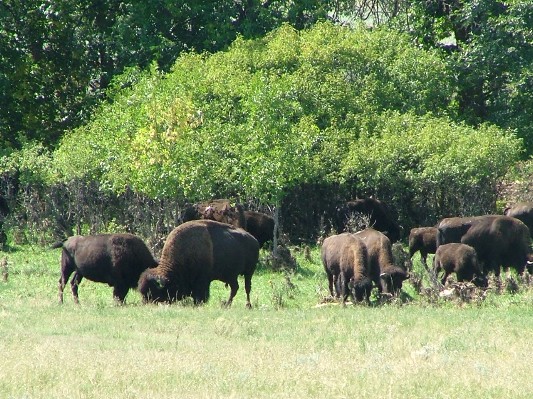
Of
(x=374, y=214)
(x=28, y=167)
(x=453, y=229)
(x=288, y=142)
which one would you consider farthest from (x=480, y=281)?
(x=28, y=167)

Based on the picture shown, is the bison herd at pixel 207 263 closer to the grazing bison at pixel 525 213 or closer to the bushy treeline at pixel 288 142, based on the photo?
the bushy treeline at pixel 288 142

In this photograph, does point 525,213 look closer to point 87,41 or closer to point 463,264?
point 463,264

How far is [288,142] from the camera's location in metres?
27.2

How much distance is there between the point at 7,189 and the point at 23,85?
9474 millimetres

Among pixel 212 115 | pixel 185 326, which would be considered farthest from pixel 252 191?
pixel 185 326

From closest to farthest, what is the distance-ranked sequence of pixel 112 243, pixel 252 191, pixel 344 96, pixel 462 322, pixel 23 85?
pixel 462 322 → pixel 112 243 → pixel 252 191 → pixel 344 96 → pixel 23 85

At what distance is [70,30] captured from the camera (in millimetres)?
41812

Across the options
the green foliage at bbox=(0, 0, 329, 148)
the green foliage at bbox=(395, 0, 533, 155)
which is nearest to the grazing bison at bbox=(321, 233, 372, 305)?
the green foliage at bbox=(395, 0, 533, 155)

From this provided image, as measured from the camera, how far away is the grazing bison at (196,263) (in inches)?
786

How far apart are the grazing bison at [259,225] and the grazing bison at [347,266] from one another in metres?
6.31

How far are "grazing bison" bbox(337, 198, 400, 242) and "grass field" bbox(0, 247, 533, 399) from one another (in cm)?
835

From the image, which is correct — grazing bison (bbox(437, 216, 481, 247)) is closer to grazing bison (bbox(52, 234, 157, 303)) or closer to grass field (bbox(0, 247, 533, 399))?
grass field (bbox(0, 247, 533, 399))

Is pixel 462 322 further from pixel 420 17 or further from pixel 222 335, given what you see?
pixel 420 17

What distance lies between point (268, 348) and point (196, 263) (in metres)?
5.81
